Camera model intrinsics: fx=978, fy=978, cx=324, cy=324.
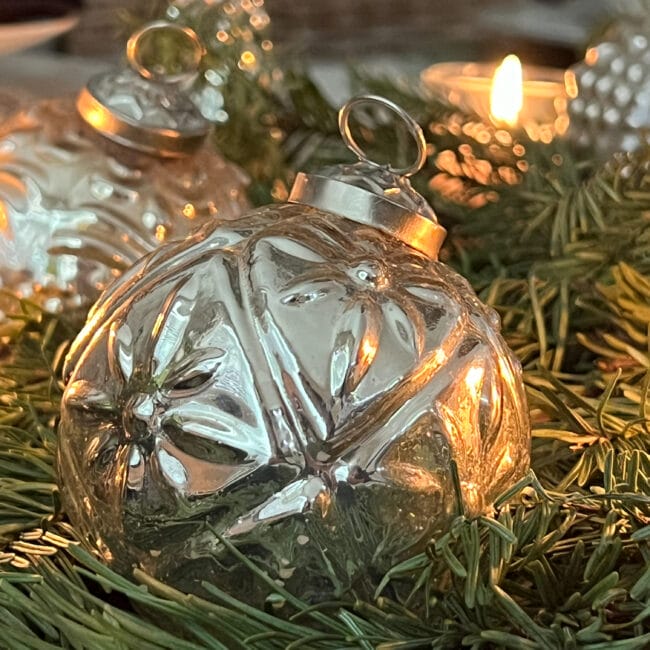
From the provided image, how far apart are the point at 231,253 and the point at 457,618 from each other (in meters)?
0.10

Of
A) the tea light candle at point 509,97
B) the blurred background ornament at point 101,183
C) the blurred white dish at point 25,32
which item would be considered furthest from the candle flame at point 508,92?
the blurred white dish at point 25,32

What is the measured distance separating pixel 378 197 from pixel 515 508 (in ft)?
0.29

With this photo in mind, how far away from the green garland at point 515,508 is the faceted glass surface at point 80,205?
0.02 metres

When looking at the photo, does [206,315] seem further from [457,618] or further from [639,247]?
[639,247]

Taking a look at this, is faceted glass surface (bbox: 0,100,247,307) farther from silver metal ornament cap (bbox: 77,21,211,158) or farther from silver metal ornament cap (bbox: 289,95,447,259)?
silver metal ornament cap (bbox: 289,95,447,259)

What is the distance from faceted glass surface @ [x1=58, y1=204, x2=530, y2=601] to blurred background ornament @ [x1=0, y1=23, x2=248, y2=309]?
4.5 inches

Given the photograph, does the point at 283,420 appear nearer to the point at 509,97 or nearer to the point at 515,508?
the point at 515,508

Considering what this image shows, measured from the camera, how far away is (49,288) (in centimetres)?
35

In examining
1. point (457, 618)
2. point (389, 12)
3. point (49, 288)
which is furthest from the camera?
point (389, 12)

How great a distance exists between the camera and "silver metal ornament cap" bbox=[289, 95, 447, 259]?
0.84 ft

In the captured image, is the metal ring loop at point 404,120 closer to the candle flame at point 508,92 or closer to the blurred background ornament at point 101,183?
the blurred background ornament at point 101,183

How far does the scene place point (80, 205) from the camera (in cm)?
36

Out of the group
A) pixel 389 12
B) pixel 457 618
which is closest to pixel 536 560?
pixel 457 618

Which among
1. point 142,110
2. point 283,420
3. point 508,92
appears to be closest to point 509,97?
point 508,92
